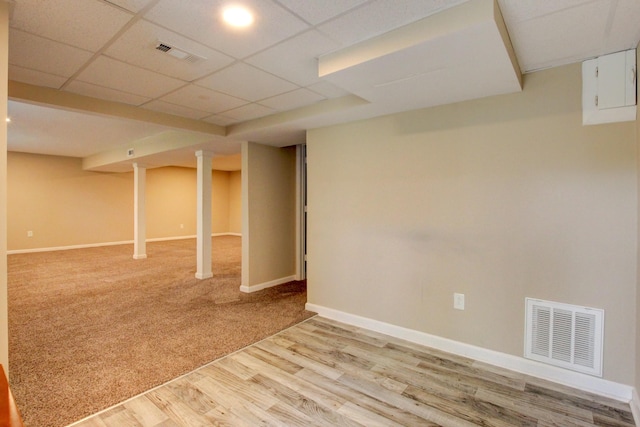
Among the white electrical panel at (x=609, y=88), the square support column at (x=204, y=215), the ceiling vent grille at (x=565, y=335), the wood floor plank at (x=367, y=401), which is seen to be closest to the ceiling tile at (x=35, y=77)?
the square support column at (x=204, y=215)

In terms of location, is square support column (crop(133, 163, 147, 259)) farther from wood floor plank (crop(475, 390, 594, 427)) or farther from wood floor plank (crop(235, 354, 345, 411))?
wood floor plank (crop(475, 390, 594, 427))

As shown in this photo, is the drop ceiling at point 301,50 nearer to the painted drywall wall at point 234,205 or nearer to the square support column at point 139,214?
the square support column at point 139,214

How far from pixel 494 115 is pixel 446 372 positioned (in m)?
2.04

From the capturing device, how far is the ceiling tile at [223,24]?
1.59 meters

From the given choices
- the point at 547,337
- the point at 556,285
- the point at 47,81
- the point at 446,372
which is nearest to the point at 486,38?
the point at 556,285

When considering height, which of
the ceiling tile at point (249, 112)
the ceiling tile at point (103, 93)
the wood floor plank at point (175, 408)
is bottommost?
the wood floor plank at point (175, 408)

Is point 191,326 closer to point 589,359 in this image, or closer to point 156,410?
point 156,410

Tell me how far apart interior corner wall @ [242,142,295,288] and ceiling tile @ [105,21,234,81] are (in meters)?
2.11

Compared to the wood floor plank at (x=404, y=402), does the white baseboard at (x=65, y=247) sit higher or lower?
higher

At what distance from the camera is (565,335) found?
7.30 feet

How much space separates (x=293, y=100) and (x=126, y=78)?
55.2 inches

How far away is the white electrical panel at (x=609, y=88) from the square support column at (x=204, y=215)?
4804mm

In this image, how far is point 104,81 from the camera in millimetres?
2586

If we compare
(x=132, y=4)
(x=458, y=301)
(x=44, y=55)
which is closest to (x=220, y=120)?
(x=44, y=55)
